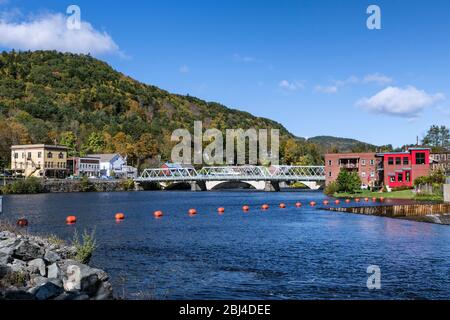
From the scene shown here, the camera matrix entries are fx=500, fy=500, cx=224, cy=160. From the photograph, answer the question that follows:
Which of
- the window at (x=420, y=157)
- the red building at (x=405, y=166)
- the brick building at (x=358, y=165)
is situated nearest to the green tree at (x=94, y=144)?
the brick building at (x=358, y=165)

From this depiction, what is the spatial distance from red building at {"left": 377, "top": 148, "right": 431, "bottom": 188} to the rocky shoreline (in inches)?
3902

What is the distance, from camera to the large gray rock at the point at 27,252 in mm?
23641

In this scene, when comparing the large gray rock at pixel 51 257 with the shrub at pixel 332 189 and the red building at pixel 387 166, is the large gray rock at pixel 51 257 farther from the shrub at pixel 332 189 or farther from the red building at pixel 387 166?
the red building at pixel 387 166

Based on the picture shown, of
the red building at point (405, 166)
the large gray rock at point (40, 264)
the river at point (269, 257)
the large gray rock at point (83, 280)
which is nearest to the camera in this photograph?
the large gray rock at point (83, 280)

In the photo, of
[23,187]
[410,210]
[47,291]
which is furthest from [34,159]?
Result: [47,291]

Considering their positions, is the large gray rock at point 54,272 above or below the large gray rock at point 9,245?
below

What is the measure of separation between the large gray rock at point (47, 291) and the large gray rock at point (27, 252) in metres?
5.14

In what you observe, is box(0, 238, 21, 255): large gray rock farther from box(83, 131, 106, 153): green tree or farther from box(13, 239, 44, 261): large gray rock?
box(83, 131, 106, 153): green tree

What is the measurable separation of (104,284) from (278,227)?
33.3 metres

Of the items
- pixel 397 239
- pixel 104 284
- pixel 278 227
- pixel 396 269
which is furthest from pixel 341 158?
pixel 104 284

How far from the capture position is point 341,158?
429ft

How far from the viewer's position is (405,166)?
372 ft

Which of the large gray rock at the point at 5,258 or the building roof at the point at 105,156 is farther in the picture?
the building roof at the point at 105,156
